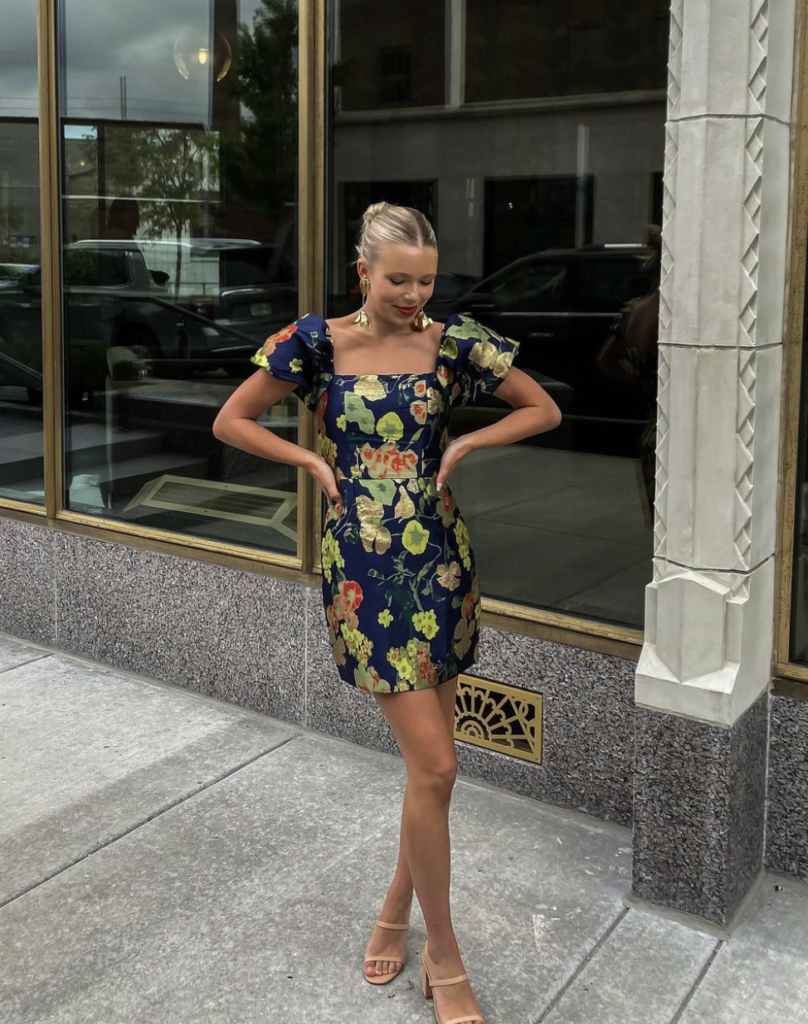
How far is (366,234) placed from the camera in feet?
9.10

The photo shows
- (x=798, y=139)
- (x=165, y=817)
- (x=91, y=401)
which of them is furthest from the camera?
(x=91, y=401)

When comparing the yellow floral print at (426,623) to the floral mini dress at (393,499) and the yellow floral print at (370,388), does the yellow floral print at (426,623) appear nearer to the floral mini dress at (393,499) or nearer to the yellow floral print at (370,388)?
the floral mini dress at (393,499)

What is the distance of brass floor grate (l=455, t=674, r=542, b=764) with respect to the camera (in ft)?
14.0

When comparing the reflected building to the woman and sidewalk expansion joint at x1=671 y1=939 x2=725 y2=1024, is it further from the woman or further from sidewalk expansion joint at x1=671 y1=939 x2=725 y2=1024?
the woman

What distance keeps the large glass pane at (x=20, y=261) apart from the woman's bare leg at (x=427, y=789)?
363 cm

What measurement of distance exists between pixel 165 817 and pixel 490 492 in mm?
1641

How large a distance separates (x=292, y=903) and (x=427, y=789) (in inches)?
37.7

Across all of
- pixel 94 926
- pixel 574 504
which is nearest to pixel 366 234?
pixel 574 504

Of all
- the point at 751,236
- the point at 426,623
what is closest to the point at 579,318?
the point at 751,236

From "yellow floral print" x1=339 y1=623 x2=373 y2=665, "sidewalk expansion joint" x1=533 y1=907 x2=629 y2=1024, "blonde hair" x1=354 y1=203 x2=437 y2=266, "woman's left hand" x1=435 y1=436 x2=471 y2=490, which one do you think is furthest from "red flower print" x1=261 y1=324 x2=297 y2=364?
"sidewalk expansion joint" x1=533 y1=907 x2=629 y2=1024

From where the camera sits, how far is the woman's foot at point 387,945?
325 centimetres

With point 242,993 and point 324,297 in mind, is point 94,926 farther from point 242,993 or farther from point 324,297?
point 324,297

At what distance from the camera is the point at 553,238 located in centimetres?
416

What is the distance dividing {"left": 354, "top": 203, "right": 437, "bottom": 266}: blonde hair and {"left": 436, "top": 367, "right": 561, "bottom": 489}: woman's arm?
431mm
